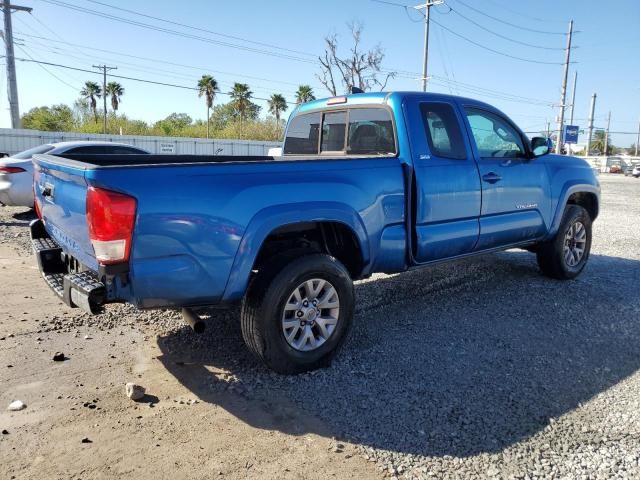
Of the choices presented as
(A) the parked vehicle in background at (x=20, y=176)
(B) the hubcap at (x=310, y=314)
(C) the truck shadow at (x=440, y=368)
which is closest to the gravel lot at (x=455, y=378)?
(C) the truck shadow at (x=440, y=368)

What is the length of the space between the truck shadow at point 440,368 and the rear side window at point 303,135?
67.3 inches

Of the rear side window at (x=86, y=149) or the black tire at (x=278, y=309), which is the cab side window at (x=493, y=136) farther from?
the rear side window at (x=86, y=149)

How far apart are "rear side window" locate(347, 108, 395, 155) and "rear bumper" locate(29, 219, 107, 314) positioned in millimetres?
2702

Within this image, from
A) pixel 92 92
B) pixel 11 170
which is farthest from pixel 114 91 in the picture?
pixel 11 170

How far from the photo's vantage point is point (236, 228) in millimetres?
3352

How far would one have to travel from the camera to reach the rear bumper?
10.3ft

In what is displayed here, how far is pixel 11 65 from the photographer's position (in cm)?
2473

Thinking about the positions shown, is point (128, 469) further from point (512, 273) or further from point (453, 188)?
point (512, 273)

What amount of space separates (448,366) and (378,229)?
1.18 metres

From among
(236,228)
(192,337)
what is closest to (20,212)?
(192,337)

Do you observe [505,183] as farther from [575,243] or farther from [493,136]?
[575,243]

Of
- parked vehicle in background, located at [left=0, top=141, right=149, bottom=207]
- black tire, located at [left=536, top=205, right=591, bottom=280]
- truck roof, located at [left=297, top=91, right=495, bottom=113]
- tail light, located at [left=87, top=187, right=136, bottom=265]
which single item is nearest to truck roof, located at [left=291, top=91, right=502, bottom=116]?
truck roof, located at [left=297, top=91, right=495, bottom=113]

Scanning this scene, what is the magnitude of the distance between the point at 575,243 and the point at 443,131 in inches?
112

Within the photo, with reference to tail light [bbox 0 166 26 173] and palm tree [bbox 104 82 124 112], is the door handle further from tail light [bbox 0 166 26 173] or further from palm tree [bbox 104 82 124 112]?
palm tree [bbox 104 82 124 112]
